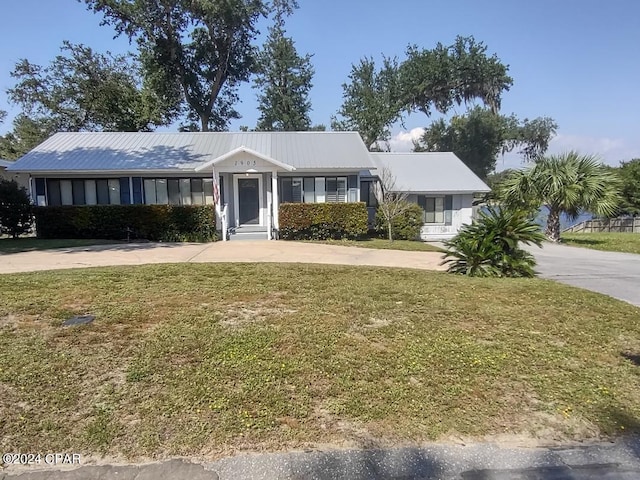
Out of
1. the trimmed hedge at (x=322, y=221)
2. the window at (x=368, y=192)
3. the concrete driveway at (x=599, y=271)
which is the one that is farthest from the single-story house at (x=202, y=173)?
the concrete driveway at (x=599, y=271)

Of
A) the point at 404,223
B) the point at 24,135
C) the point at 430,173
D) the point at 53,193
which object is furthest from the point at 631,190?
the point at 24,135

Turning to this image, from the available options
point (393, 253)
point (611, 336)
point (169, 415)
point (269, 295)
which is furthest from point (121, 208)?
point (611, 336)

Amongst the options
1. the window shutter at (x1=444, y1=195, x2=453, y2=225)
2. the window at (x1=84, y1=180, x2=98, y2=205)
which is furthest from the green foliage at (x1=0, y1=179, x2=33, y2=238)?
the window shutter at (x1=444, y1=195, x2=453, y2=225)

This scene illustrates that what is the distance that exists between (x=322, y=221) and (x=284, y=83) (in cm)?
2497

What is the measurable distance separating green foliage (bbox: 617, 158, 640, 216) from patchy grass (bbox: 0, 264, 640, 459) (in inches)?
1021

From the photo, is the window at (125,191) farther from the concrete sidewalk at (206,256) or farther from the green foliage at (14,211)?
the concrete sidewalk at (206,256)

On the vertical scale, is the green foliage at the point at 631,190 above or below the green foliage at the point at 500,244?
above

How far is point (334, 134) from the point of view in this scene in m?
22.7

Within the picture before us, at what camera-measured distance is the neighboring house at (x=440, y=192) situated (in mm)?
22922

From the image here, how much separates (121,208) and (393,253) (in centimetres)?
1062

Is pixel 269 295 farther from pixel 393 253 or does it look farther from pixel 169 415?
pixel 393 253

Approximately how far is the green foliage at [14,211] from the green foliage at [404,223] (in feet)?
47.2

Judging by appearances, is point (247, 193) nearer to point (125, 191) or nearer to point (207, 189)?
point (207, 189)

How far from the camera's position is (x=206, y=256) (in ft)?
37.2
